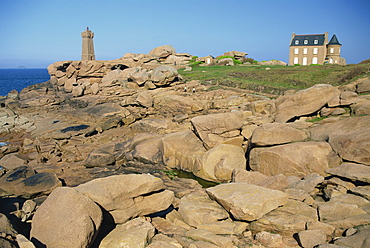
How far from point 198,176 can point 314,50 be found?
45855 millimetres

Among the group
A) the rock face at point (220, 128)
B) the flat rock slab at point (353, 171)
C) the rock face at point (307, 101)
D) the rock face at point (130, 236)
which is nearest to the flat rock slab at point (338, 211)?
the flat rock slab at point (353, 171)

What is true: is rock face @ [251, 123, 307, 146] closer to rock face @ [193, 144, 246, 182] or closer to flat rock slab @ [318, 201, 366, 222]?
rock face @ [193, 144, 246, 182]

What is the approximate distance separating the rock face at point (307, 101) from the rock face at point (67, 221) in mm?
12695

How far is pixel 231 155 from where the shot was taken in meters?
15.1

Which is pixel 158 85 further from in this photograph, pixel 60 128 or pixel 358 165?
pixel 358 165

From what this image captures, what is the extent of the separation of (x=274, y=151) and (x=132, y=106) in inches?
738

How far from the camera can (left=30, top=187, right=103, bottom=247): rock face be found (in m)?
6.22

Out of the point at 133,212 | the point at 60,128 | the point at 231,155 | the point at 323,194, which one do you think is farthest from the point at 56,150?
the point at 323,194

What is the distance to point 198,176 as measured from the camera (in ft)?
51.8

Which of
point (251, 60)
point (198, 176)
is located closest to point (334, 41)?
point (251, 60)

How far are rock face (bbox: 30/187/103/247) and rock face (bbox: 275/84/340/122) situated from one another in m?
12.7

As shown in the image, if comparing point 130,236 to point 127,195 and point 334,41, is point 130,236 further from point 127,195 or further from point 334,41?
point 334,41

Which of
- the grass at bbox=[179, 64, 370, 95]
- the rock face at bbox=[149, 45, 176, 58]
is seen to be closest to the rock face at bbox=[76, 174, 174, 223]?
the grass at bbox=[179, 64, 370, 95]

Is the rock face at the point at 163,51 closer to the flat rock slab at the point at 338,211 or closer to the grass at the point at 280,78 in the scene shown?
the grass at the point at 280,78
